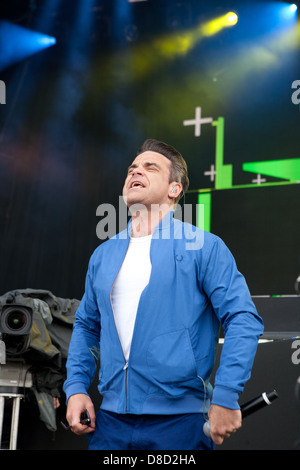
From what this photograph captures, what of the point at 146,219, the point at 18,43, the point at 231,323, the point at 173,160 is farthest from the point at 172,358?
the point at 18,43

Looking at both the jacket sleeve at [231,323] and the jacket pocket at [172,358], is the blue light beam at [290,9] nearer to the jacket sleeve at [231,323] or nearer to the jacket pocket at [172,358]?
the jacket sleeve at [231,323]

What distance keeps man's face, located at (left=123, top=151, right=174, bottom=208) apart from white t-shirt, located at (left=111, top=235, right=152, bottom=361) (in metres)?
0.13

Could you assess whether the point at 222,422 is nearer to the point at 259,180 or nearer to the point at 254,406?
the point at 254,406

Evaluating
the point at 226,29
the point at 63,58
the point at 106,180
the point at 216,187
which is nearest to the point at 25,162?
the point at 106,180

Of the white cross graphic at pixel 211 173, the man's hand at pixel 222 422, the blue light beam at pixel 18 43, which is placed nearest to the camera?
the man's hand at pixel 222 422

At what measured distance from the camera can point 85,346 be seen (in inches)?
67.1

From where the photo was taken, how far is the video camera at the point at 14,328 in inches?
115

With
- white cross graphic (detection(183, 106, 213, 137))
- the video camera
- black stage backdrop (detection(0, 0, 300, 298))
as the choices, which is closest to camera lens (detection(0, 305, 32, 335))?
the video camera

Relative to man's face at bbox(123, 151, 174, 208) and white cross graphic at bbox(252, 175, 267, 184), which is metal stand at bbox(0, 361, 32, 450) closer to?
man's face at bbox(123, 151, 174, 208)

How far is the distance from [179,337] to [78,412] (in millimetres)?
345

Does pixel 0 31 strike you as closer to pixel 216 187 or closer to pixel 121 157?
pixel 121 157

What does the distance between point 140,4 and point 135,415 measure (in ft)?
18.6

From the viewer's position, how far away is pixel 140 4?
20.5 ft

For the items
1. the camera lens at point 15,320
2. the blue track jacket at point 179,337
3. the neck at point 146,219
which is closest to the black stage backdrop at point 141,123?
the camera lens at point 15,320
